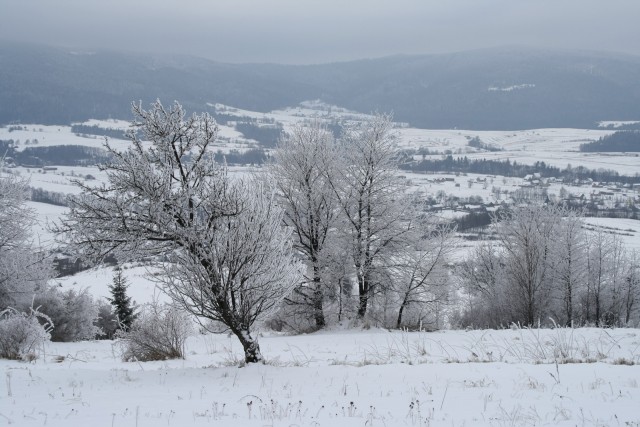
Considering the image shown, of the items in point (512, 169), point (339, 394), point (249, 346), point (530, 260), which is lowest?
point (512, 169)

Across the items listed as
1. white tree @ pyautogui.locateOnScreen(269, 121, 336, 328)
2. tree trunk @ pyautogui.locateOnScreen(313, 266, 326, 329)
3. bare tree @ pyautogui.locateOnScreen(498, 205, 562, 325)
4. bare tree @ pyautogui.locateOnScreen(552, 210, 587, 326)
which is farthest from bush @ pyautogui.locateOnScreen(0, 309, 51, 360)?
bare tree @ pyautogui.locateOnScreen(552, 210, 587, 326)

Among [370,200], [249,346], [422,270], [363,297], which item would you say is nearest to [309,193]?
[370,200]

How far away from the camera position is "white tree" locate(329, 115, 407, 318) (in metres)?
18.7

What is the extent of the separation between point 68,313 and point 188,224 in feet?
59.5

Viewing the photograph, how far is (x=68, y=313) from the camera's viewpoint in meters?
23.1

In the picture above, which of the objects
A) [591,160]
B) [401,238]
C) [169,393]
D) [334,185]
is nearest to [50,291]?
[334,185]

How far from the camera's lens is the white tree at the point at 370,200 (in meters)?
18.7

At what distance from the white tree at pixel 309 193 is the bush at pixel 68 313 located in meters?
12.2

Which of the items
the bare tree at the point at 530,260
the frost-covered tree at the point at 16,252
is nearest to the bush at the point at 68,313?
the frost-covered tree at the point at 16,252

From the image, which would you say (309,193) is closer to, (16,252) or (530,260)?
(16,252)

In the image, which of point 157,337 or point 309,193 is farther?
point 309,193

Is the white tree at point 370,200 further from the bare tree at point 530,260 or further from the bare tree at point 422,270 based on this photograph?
the bare tree at point 530,260

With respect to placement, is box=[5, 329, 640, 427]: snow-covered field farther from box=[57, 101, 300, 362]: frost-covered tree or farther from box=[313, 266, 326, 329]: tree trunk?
box=[313, 266, 326, 329]: tree trunk

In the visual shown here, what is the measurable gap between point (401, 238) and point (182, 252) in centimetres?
1160
